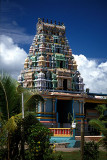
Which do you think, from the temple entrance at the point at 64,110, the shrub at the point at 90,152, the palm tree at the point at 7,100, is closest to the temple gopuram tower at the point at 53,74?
the temple entrance at the point at 64,110

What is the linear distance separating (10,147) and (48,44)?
24.9m

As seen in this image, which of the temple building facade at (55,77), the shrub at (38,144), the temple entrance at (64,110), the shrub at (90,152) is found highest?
the temple building facade at (55,77)

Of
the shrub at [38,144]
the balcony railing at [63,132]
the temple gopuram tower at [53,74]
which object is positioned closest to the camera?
the shrub at [38,144]

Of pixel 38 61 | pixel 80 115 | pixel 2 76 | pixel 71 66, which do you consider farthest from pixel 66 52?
pixel 2 76

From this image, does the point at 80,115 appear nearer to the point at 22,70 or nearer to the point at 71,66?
the point at 71,66

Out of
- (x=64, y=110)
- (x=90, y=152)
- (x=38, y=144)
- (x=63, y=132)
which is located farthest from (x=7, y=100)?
(x=64, y=110)

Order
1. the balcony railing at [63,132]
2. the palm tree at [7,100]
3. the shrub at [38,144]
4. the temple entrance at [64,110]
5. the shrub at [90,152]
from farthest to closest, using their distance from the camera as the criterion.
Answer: the temple entrance at [64,110]
the balcony railing at [63,132]
the shrub at [90,152]
the palm tree at [7,100]
the shrub at [38,144]

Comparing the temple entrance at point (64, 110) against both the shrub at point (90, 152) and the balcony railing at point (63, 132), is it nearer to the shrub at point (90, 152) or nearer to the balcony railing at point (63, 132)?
the balcony railing at point (63, 132)

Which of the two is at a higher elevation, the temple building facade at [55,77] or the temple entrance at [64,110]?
the temple building facade at [55,77]

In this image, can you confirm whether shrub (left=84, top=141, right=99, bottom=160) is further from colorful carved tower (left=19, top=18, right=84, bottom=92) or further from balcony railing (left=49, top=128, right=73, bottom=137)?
colorful carved tower (left=19, top=18, right=84, bottom=92)

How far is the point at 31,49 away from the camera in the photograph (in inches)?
1451

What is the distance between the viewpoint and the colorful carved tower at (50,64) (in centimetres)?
3394

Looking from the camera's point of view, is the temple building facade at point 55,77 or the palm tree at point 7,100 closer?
the palm tree at point 7,100

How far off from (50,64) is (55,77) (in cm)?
205
